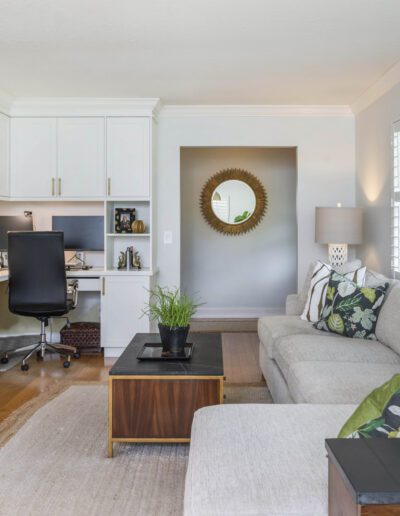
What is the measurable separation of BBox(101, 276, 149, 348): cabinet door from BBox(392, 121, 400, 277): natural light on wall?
2.18 m

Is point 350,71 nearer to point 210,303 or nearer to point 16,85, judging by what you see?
point 16,85

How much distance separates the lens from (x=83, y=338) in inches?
193

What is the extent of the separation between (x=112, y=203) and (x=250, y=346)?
79.6 inches

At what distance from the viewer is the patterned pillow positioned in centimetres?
353

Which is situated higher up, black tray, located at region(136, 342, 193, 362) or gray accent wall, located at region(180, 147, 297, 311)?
gray accent wall, located at region(180, 147, 297, 311)

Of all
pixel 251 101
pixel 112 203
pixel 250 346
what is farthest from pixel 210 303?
pixel 251 101

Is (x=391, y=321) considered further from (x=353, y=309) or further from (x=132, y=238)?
(x=132, y=238)

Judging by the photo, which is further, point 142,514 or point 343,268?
point 343,268

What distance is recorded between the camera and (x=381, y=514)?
905mm

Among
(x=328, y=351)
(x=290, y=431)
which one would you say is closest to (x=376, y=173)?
(x=328, y=351)

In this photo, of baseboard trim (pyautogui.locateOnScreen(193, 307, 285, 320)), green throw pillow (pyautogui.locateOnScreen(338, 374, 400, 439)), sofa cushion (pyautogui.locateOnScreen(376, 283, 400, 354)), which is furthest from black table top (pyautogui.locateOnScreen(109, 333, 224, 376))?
baseboard trim (pyautogui.locateOnScreen(193, 307, 285, 320))

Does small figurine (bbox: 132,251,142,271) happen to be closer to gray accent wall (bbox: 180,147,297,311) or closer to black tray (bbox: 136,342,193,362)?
gray accent wall (bbox: 180,147,297,311)

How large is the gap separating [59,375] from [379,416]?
3275 mm

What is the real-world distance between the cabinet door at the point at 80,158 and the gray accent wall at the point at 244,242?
1948mm
